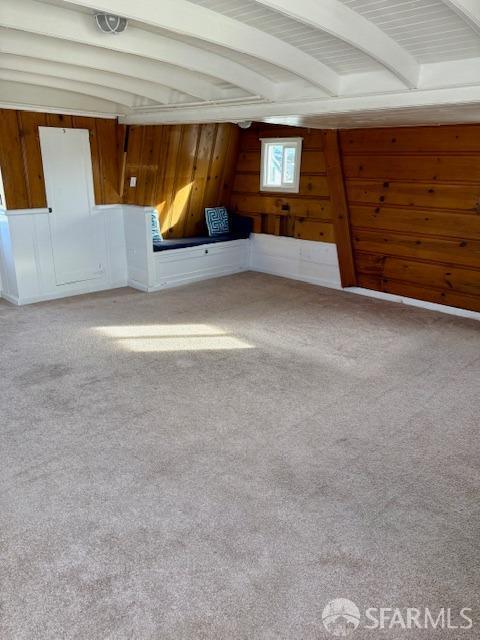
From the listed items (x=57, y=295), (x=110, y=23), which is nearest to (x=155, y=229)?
(x=57, y=295)

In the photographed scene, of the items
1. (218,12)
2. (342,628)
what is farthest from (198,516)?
(218,12)

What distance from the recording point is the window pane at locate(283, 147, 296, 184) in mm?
6047

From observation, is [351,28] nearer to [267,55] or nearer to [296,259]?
[267,55]

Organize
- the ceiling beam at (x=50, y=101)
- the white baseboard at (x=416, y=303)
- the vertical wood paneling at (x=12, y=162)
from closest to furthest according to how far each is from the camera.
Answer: the ceiling beam at (x=50, y=101), the vertical wood paneling at (x=12, y=162), the white baseboard at (x=416, y=303)

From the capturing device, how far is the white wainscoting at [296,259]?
19.5 feet

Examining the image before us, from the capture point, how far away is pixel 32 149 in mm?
4957

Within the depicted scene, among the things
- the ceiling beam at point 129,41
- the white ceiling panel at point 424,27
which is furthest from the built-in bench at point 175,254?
the white ceiling panel at point 424,27

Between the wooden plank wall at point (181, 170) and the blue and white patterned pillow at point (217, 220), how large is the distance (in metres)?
0.14

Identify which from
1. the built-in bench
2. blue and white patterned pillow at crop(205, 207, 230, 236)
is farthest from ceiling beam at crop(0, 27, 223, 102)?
blue and white patterned pillow at crop(205, 207, 230, 236)

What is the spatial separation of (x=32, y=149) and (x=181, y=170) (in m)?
1.75

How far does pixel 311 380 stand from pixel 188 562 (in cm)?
182

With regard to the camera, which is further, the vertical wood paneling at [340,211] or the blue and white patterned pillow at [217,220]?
the blue and white patterned pillow at [217,220]

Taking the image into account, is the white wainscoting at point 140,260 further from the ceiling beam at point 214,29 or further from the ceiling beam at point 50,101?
the ceiling beam at point 214,29

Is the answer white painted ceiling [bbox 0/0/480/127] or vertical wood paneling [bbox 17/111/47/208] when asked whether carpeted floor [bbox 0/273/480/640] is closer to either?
vertical wood paneling [bbox 17/111/47/208]
